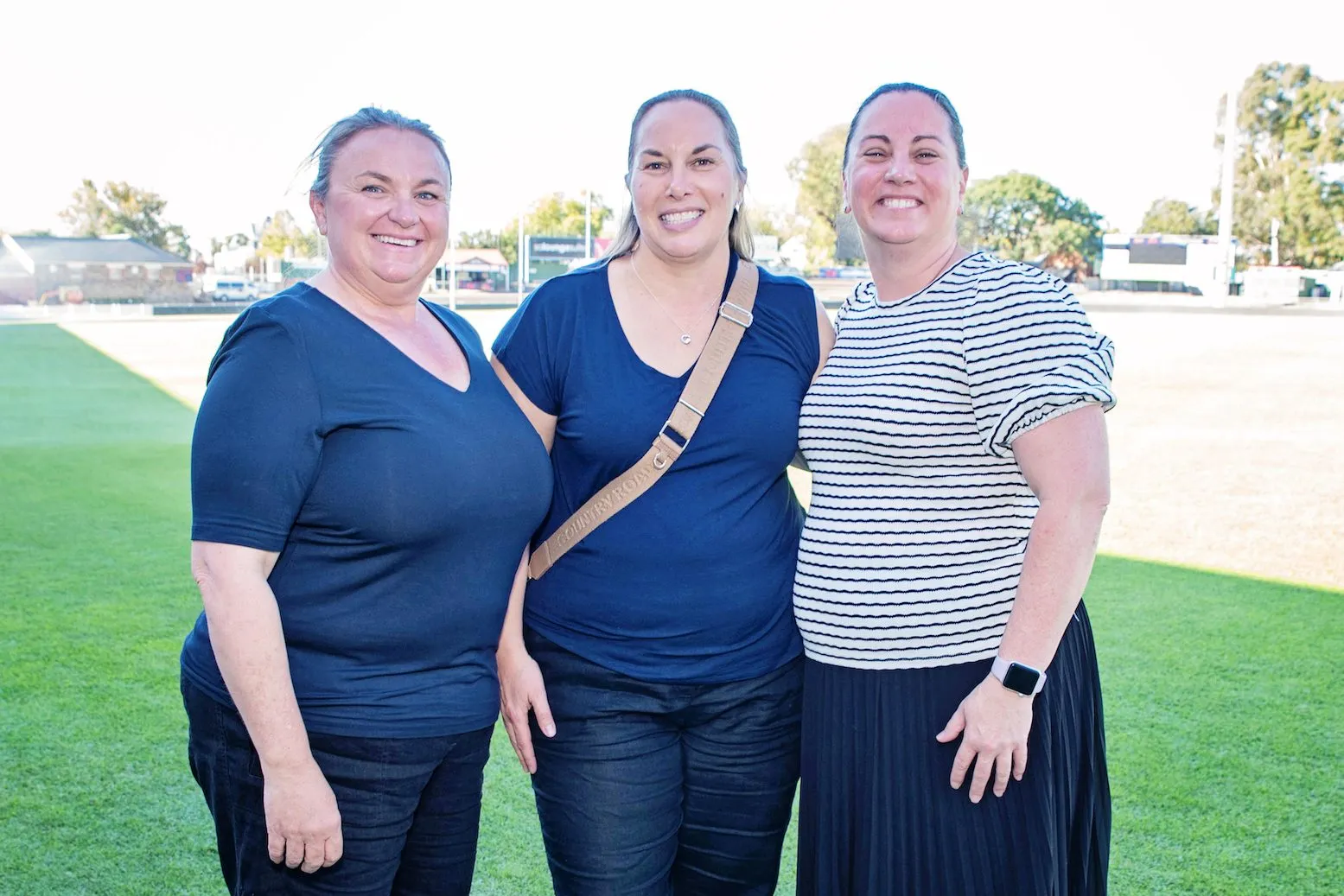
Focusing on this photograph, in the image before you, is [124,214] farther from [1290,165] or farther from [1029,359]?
[1029,359]

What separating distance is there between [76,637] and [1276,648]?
18.2ft

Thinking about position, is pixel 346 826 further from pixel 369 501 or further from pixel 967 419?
pixel 967 419

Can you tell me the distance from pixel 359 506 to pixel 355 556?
10 cm

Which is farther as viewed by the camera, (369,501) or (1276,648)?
(1276,648)

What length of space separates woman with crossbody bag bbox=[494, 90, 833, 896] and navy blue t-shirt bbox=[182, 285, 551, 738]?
9.0 inches

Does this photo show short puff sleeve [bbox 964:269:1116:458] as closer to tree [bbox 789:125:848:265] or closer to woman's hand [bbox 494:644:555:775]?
woman's hand [bbox 494:644:555:775]

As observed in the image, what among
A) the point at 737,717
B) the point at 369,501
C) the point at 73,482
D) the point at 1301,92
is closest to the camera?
the point at 369,501

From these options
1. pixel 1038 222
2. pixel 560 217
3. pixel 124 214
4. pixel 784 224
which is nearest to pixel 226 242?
pixel 124 214

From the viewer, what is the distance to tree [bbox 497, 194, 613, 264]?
8694cm

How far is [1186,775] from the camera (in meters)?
3.79

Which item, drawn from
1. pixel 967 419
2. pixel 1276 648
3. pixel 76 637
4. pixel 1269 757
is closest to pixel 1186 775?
pixel 1269 757

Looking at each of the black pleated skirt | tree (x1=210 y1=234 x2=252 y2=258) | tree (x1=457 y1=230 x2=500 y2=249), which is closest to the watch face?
the black pleated skirt

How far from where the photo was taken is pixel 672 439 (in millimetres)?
2205

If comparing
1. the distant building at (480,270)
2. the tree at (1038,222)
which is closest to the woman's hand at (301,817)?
the distant building at (480,270)
